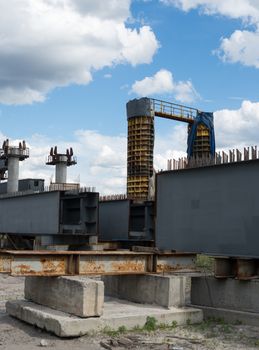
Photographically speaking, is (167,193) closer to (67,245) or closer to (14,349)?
(14,349)

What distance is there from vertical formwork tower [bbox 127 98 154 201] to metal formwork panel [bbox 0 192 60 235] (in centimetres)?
674

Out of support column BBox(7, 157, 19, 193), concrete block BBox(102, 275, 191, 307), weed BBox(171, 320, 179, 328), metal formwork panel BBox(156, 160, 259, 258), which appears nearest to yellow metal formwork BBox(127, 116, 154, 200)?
support column BBox(7, 157, 19, 193)

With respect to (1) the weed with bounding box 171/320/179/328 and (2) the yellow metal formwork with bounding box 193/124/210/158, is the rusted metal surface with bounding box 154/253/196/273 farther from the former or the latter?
(2) the yellow metal formwork with bounding box 193/124/210/158

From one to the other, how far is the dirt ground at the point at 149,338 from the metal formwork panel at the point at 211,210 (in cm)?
147

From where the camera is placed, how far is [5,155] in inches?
1427

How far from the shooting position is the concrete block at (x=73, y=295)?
28.0ft

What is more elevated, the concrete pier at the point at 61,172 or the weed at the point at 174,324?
the concrete pier at the point at 61,172

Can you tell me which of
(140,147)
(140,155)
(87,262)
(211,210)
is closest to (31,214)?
(140,155)

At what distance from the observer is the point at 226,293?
9422 millimetres

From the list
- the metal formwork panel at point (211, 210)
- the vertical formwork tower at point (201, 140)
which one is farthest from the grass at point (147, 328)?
the vertical formwork tower at point (201, 140)

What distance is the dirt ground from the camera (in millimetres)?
7539

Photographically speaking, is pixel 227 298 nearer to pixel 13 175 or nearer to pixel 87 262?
pixel 87 262

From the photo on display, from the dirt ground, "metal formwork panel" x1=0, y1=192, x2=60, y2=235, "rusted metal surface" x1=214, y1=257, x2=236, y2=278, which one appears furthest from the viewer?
"metal formwork panel" x1=0, y1=192, x2=60, y2=235

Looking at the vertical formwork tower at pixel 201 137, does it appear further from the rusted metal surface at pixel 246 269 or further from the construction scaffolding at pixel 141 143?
the rusted metal surface at pixel 246 269
